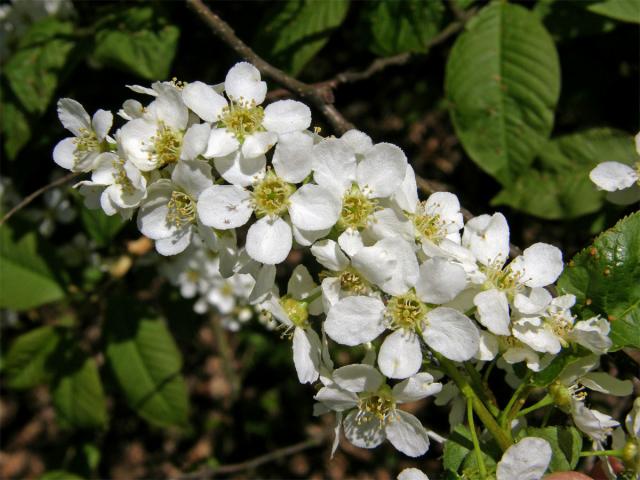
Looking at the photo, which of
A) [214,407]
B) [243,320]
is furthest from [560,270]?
[214,407]

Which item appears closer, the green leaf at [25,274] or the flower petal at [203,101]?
the flower petal at [203,101]

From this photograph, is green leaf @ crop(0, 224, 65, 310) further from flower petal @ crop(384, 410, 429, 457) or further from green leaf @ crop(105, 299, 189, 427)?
flower petal @ crop(384, 410, 429, 457)

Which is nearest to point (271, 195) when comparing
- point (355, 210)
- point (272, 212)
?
point (272, 212)

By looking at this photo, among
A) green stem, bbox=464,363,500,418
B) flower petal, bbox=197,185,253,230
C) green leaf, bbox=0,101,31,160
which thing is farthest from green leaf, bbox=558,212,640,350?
green leaf, bbox=0,101,31,160

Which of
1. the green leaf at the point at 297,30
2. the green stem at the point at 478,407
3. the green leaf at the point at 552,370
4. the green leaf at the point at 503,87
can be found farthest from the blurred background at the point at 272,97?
the green stem at the point at 478,407

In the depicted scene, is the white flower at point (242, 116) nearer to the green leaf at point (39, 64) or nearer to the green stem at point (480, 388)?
the green stem at point (480, 388)

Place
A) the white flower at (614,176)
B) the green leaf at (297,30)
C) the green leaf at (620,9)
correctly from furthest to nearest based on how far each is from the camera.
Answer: the green leaf at (297,30)
the green leaf at (620,9)
the white flower at (614,176)

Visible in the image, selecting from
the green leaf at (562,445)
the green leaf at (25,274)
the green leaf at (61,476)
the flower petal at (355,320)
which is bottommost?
the green leaf at (61,476)
